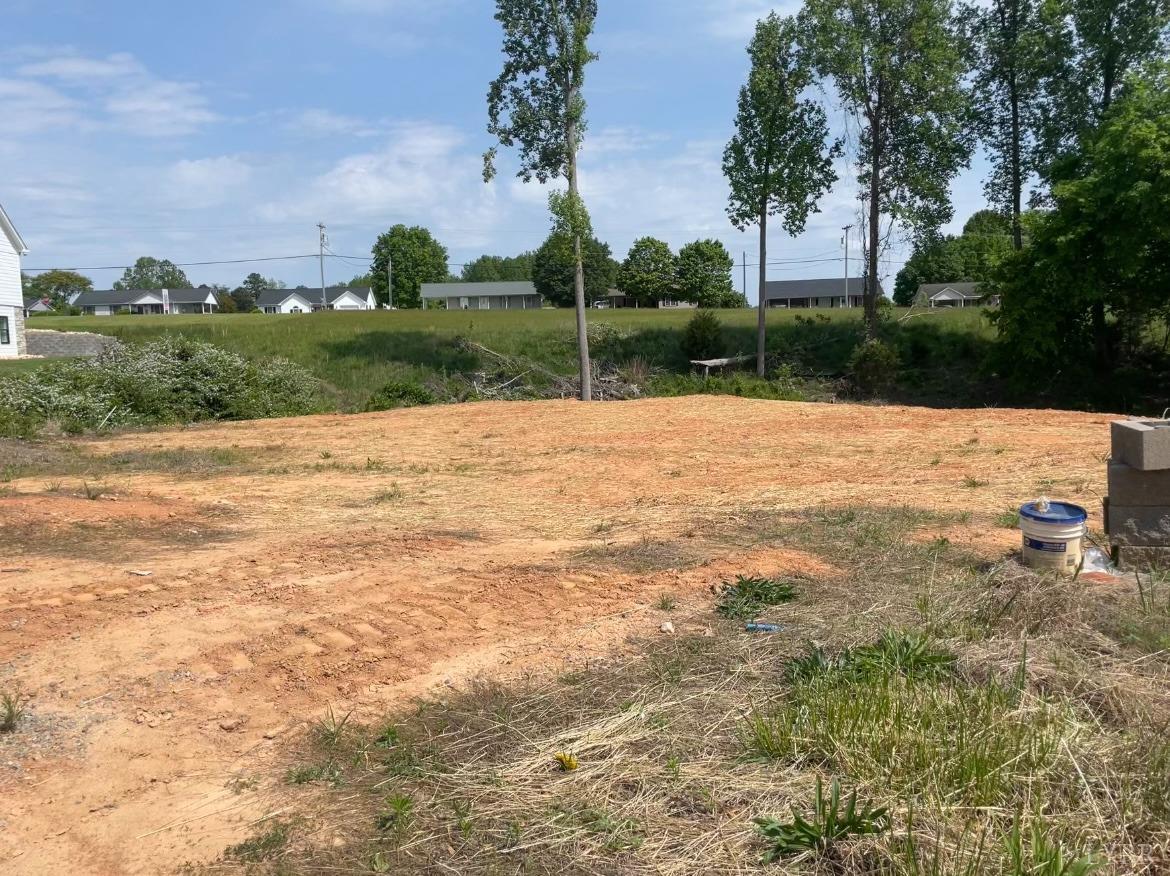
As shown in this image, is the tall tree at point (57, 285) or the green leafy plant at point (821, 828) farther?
the tall tree at point (57, 285)

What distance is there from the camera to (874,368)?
27.4m

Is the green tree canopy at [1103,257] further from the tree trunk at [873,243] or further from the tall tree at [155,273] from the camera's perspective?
the tall tree at [155,273]

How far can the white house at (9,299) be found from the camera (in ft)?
125

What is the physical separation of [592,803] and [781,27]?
27.9 metres

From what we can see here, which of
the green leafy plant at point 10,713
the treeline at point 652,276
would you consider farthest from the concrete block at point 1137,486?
the treeline at point 652,276

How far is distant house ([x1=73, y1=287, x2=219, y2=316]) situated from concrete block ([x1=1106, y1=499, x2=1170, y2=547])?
98.6m

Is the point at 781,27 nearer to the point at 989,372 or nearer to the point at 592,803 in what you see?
the point at 989,372

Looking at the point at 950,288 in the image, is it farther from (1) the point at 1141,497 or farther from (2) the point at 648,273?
(1) the point at 1141,497

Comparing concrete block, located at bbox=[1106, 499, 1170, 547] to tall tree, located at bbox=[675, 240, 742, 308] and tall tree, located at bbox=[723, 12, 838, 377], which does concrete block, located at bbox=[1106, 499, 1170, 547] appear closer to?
tall tree, located at bbox=[723, 12, 838, 377]

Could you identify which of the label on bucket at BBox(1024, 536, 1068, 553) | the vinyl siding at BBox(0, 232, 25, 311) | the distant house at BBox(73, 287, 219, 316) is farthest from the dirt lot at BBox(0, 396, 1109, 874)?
the distant house at BBox(73, 287, 219, 316)

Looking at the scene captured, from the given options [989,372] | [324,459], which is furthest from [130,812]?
[989,372]

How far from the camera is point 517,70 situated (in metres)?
25.8

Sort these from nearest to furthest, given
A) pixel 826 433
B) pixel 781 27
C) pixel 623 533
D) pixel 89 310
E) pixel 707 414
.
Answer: pixel 623 533, pixel 826 433, pixel 707 414, pixel 781 27, pixel 89 310

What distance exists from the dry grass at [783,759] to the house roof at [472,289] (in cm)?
9122
